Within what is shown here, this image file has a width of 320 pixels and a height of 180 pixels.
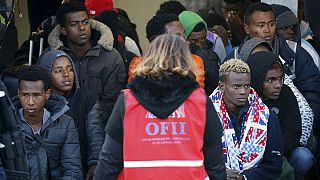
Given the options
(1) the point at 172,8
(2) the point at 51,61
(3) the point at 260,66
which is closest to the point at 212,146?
(3) the point at 260,66

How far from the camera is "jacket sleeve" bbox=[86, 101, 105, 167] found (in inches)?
289

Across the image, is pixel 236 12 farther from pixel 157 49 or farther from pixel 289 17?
pixel 157 49

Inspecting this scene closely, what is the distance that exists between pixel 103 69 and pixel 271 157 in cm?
179

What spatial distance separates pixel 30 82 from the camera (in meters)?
7.07

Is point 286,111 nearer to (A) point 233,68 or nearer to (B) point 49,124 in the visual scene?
(A) point 233,68

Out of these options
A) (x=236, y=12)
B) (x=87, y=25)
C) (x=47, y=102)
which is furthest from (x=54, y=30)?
(x=236, y=12)

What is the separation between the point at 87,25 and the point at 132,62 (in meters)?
0.51

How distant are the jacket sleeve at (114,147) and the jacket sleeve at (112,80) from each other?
7.47 feet

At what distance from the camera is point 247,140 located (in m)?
6.85

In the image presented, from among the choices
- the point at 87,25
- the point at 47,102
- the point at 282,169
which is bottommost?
the point at 282,169

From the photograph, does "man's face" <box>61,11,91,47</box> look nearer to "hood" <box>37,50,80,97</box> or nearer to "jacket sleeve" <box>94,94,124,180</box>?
"hood" <box>37,50,80,97</box>

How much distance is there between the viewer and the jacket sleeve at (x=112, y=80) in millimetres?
7852

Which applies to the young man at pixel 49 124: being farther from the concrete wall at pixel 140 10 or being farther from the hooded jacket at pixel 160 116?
the concrete wall at pixel 140 10

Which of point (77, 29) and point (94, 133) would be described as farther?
point (77, 29)
